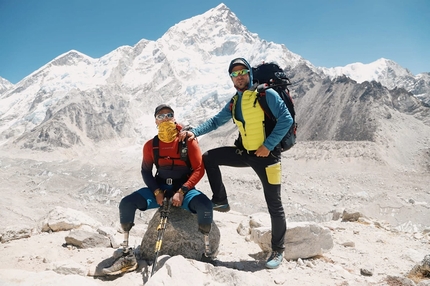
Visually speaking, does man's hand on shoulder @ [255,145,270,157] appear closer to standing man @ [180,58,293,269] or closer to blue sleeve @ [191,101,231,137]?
standing man @ [180,58,293,269]

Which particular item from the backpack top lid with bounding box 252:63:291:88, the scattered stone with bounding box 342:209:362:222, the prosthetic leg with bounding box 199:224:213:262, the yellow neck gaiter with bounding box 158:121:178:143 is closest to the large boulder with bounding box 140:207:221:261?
the prosthetic leg with bounding box 199:224:213:262

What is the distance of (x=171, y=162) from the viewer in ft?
16.7

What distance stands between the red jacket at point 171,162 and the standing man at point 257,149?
0.24 meters

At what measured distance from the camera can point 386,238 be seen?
826 cm

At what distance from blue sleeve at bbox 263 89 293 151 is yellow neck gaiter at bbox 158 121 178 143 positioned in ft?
5.21

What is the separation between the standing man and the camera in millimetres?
4664

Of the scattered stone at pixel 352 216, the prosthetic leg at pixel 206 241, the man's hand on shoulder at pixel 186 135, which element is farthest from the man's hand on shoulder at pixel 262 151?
the scattered stone at pixel 352 216

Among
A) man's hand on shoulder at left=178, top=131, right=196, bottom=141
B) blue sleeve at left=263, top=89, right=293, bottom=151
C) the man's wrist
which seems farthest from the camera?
man's hand on shoulder at left=178, top=131, right=196, bottom=141

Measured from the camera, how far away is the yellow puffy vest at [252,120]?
484cm

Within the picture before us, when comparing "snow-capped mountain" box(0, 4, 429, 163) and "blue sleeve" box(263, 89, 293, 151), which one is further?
"snow-capped mountain" box(0, 4, 429, 163)

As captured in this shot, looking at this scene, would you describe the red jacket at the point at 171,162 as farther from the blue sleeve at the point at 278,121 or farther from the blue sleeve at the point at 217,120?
the blue sleeve at the point at 278,121

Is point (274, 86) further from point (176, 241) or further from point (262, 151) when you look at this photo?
point (176, 241)

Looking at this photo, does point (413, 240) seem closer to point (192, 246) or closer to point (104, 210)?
point (192, 246)

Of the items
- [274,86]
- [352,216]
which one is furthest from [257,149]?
[352,216]
